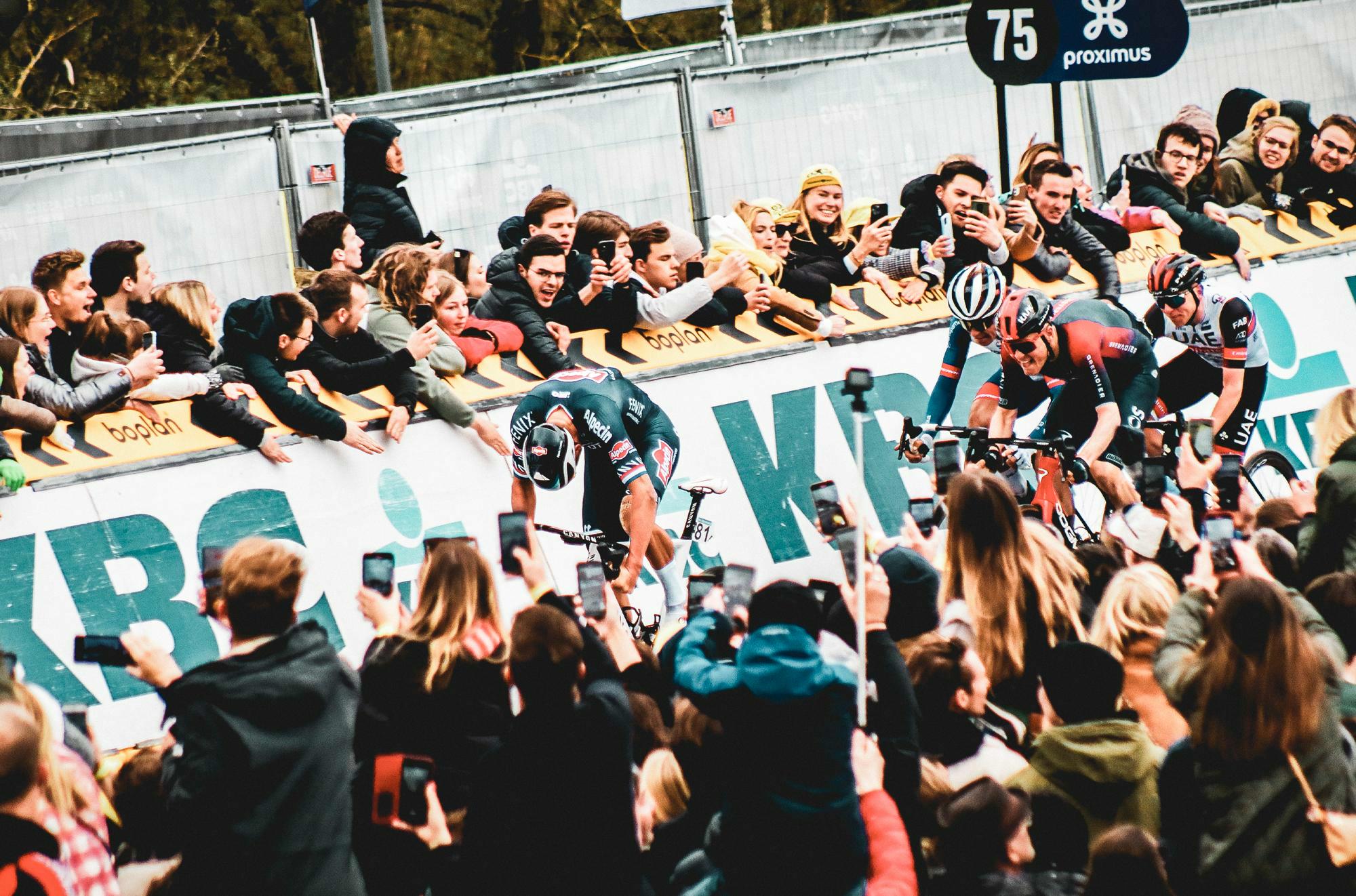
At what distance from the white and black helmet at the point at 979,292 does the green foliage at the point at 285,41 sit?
498 inches

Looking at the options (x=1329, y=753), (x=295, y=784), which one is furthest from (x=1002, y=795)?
(x=295, y=784)

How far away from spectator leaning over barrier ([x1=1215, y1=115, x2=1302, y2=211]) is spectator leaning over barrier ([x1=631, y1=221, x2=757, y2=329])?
469 cm

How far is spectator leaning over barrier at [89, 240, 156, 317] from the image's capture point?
9062mm

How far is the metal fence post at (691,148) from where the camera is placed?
12047mm

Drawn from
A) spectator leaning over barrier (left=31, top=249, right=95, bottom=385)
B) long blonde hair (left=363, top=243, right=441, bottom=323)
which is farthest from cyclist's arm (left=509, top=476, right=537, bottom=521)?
spectator leaning over barrier (left=31, top=249, right=95, bottom=385)

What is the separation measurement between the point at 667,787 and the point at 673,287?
569cm

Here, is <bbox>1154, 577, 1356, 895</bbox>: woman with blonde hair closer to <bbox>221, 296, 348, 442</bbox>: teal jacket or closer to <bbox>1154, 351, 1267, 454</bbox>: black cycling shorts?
<bbox>221, 296, 348, 442</bbox>: teal jacket

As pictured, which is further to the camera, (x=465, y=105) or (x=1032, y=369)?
(x=465, y=105)

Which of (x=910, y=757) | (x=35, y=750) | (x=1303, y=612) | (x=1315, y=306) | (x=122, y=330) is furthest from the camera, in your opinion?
(x=1315, y=306)

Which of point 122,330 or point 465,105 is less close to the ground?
point 465,105

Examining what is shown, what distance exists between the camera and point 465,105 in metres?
11.6

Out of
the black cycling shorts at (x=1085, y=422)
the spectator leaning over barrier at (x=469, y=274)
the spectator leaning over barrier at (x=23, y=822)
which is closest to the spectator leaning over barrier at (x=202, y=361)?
the spectator leaning over barrier at (x=469, y=274)

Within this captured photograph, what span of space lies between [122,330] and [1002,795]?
225 inches

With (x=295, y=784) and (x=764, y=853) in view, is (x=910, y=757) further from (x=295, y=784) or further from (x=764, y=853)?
(x=295, y=784)
